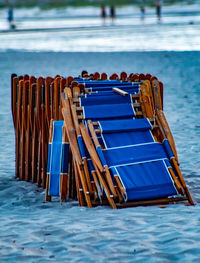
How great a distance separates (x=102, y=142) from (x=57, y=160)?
0.57m

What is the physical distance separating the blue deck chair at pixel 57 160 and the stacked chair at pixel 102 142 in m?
0.01

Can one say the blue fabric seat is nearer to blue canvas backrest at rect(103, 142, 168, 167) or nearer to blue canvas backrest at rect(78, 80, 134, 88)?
blue canvas backrest at rect(103, 142, 168, 167)

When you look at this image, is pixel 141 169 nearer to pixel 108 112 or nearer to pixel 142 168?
pixel 142 168

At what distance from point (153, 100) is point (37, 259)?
3044mm

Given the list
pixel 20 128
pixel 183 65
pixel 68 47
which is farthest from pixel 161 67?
pixel 20 128

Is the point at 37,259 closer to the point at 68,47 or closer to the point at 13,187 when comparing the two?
the point at 13,187

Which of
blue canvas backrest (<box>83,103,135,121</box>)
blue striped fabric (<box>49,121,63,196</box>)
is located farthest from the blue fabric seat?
blue striped fabric (<box>49,121,63,196</box>)

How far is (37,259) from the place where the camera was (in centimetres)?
505

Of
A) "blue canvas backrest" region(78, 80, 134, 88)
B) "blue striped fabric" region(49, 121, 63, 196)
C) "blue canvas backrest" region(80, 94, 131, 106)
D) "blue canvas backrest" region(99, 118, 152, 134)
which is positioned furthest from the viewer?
"blue canvas backrest" region(78, 80, 134, 88)

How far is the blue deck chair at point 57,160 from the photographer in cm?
697

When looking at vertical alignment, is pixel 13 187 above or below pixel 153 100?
below

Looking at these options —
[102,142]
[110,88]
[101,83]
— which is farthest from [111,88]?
[102,142]

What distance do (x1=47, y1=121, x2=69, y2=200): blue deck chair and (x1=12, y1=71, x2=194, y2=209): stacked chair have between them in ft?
0.04

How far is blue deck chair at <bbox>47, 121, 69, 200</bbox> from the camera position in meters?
6.97
